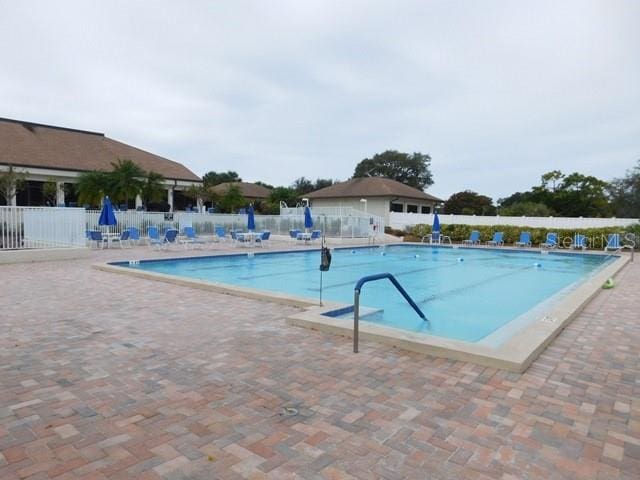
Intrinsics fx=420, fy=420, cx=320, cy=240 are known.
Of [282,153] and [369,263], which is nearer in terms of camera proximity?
[369,263]

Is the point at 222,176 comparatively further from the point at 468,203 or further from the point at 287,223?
the point at 287,223

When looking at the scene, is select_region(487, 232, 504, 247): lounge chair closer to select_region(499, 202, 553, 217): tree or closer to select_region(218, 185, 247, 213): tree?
select_region(499, 202, 553, 217): tree

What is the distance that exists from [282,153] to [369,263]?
26.9 metres

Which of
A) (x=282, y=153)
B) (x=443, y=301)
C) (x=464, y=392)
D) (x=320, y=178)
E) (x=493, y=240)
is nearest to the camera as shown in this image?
(x=464, y=392)

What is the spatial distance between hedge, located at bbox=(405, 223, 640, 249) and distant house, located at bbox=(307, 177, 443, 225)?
18.8ft

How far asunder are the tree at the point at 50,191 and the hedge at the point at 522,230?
21502 millimetres

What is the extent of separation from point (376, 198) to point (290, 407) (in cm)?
3214

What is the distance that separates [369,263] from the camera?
50.9ft

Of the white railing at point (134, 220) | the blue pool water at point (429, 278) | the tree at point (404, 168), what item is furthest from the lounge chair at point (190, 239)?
the tree at point (404, 168)

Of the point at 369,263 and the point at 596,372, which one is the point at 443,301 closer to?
the point at 596,372

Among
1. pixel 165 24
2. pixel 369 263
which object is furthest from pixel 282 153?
pixel 165 24

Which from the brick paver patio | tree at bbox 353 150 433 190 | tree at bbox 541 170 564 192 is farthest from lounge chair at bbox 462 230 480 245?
tree at bbox 353 150 433 190

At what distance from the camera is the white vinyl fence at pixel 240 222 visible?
20141mm

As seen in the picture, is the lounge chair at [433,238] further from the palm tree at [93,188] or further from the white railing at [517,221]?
the palm tree at [93,188]
